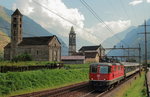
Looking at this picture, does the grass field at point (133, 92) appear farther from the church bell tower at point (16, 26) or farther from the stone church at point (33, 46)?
the church bell tower at point (16, 26)

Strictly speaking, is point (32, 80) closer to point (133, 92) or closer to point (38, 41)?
point (133, 92)

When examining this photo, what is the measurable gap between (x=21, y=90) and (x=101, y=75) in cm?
968

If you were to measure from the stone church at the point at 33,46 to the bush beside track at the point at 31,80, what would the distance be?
184ft

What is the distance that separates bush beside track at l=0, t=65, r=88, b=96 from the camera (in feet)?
93.9

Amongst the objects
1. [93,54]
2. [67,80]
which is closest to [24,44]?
[93,54]

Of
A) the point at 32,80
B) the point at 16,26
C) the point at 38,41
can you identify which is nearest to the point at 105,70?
the point at 32,80

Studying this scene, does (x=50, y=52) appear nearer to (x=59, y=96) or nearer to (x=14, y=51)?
(x=14, y=51)

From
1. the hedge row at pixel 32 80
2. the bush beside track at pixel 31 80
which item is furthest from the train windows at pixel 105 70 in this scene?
the hedge row at pixel 32 80

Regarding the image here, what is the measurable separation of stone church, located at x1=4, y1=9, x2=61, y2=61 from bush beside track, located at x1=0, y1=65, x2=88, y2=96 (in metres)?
56.0

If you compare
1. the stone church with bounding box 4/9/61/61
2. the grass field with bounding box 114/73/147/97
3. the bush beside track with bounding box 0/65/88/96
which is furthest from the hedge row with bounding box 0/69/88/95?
the stone church with bounding box 4/9/61/61

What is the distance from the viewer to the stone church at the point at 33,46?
101 meters

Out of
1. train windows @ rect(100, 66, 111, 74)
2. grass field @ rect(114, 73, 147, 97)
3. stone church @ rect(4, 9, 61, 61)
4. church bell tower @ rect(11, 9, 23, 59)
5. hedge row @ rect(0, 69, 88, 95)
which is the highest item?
church bell tower @ rect(11, 9, 23, 59)

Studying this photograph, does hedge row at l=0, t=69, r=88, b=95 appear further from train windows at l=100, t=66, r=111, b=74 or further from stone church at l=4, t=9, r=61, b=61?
stone church at l=4, t=9, r=61, b=61

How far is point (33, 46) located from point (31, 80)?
71618mm
